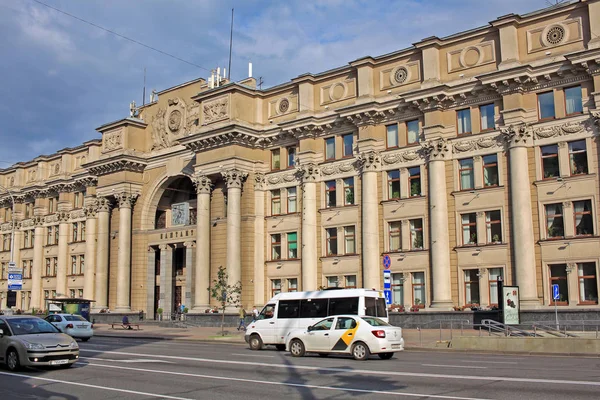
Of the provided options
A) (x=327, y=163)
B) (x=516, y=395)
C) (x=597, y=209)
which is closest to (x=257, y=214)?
(x=327, y=163)

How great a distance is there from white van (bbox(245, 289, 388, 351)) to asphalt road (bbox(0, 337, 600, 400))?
18.8 ft

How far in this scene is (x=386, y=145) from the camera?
42.2 m

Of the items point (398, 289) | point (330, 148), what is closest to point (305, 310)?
point (398, 289)

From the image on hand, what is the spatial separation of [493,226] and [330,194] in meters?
12.1

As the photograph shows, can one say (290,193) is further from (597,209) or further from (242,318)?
(597,209)

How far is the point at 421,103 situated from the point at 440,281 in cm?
1089

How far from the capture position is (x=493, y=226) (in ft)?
123

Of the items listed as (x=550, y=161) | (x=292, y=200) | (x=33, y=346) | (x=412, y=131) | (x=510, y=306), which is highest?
(x=412, y=131)

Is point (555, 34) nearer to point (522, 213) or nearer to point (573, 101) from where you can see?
point (573, 101)

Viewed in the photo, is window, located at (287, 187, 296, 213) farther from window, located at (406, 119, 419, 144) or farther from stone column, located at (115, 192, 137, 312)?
stone column, located at (115, 192, 137, 312)

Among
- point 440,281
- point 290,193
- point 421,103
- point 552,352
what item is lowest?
point 552,352

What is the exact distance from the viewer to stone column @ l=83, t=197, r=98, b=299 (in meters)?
59.9

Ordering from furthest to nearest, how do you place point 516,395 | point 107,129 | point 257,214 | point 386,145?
point 107,129
point 257,214
point 386,145
point 516,395

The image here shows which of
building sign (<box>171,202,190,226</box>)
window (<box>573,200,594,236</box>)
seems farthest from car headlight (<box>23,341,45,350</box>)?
building sign (<box>171,202,190,226</box>)
